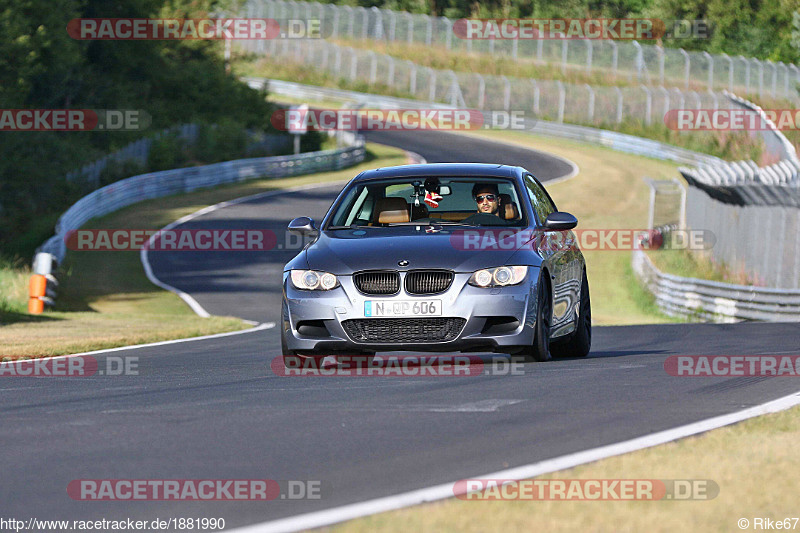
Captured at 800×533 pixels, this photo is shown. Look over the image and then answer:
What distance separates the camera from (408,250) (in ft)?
34.2

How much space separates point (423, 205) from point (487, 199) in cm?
56

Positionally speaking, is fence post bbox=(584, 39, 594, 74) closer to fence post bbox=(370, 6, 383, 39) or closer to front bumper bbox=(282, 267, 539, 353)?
fence post bbox=(370, 6, 383, 39)

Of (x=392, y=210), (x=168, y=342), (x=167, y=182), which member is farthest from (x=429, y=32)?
(x=392, y=210)

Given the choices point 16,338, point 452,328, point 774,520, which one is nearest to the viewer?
point 774,520

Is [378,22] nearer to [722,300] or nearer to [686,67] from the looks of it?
[686,67]

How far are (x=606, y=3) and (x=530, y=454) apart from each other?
97.5 metres

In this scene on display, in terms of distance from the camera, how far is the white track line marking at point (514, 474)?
17.0 ft

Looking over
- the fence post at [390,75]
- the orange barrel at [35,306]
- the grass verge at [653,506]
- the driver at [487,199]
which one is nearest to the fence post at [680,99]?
the fence post at [390,75]

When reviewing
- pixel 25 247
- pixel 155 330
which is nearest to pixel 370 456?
pixel 155 330

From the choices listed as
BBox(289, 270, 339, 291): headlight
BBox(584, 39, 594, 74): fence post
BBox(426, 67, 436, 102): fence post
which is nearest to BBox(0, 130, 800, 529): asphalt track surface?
BBox(289, 270, 339, 291): headlight

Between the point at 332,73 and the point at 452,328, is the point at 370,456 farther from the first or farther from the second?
the point at 332,73

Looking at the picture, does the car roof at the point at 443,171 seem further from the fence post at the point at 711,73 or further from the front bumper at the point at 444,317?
the fence post at the point at 711,73

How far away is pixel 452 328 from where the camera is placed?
1024 centimetres

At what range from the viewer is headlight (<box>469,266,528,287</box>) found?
33.7ft
